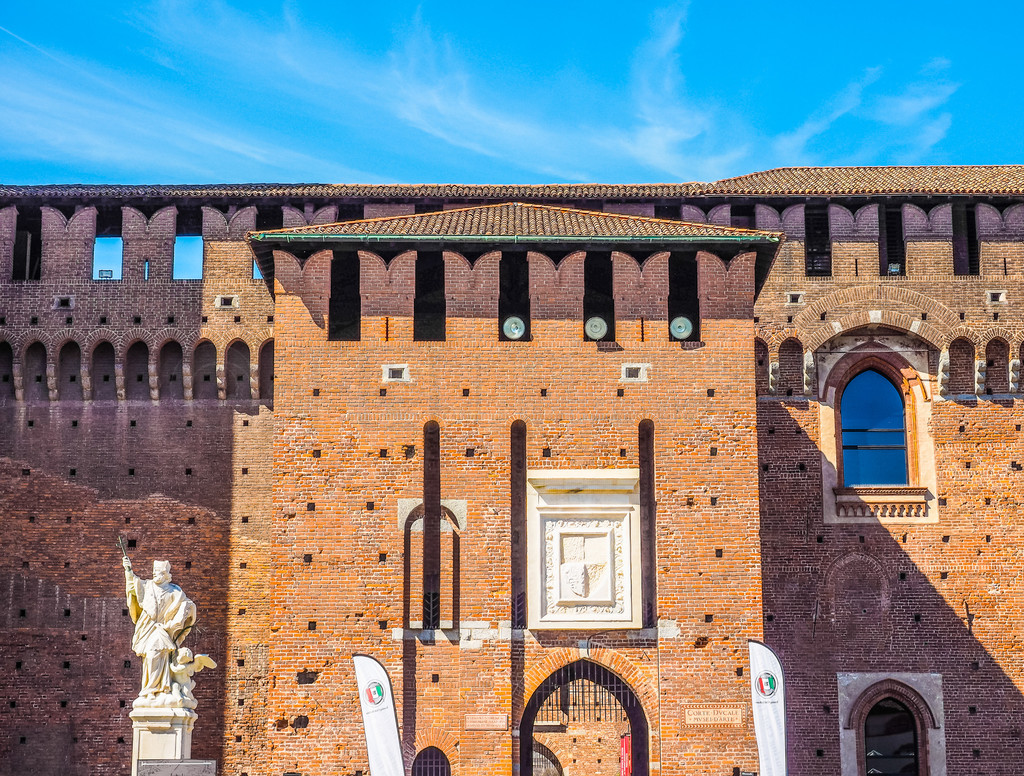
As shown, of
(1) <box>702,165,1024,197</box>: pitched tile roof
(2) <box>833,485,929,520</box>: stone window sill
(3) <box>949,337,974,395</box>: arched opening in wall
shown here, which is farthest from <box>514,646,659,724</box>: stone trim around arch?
(1) <box>702,165,1024,197</box>: pitched tile roof

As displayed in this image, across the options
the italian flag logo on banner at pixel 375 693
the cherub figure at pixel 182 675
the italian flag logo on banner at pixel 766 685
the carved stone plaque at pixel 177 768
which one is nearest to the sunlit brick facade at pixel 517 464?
the italian flag logo on banner at pixel 766 685

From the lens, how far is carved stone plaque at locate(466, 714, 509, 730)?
69.3 feet

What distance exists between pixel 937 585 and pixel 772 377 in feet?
15.4

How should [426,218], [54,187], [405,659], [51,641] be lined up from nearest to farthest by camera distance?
1. [405,659]
2. [426,218]
3. [51,641]
4. [54,187]

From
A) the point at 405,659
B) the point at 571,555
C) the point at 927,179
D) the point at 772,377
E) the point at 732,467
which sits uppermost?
the point at 927,179

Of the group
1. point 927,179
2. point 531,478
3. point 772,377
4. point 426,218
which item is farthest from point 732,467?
point 927,179

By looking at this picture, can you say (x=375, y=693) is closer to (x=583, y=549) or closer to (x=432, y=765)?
(x=432, y=765)

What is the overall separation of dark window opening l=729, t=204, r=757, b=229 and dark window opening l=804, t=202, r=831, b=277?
1008 mm

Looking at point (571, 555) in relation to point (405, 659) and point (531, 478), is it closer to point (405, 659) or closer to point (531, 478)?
point (531, 478)

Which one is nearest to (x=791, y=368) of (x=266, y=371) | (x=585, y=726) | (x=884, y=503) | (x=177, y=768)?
(x=884, y=503)

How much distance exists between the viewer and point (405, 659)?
21.4 metres

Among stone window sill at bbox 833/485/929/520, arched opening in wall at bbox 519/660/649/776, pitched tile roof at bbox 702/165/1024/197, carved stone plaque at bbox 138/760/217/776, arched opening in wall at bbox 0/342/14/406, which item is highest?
pitched tile roof at bbox 702/165/1024/197

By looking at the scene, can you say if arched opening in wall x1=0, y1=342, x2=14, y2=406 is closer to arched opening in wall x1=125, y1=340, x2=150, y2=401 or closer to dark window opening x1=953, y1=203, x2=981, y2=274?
arched opening in wall x1=125, y1=340, x2=150, y2=401

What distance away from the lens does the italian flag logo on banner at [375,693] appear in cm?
2045
